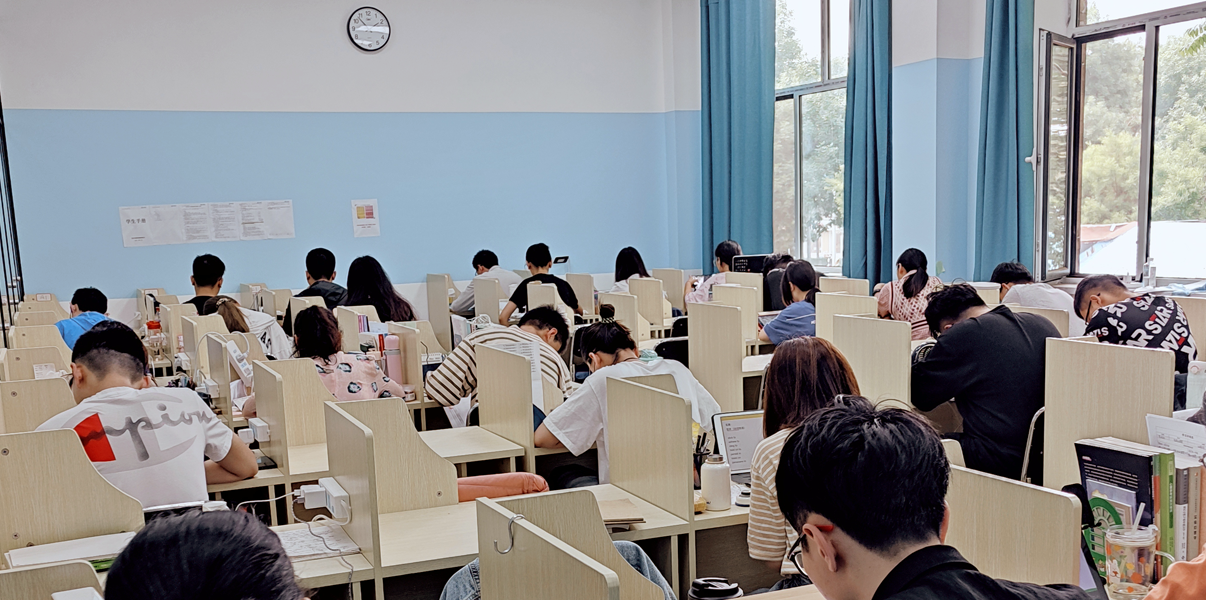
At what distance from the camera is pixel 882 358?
151 inches

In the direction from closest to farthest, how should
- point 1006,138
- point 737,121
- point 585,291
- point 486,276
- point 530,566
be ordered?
point 530,566 < point 1006,138 < point 585,291 < point 486,276 < point 737,121

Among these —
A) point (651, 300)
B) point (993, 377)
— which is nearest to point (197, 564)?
point (993, 377)

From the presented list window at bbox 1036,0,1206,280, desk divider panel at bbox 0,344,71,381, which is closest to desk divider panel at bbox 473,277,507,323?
desk divider panel at bbox 0,344,71,381

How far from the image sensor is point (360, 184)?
816cm

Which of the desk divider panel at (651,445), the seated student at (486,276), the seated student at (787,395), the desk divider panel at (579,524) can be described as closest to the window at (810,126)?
the seated student at (486,276)

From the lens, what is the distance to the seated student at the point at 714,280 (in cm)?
693

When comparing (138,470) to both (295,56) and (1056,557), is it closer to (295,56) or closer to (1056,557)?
(1056,557)

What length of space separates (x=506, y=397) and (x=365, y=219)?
16.9 feet

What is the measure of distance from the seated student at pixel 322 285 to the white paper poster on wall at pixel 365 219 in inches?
71.4

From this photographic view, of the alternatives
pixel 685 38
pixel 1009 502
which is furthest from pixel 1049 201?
pixel 1009 502

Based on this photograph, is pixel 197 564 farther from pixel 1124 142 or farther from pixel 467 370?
pixel 1124 142

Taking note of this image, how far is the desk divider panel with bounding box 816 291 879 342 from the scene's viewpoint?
15.9 feet

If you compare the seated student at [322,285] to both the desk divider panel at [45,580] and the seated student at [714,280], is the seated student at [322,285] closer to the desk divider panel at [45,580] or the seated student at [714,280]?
the seated student at [714,280]

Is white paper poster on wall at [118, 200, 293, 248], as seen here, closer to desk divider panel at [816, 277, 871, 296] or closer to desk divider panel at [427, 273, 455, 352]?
desk divider panel at [427, 273, 455, 352]
